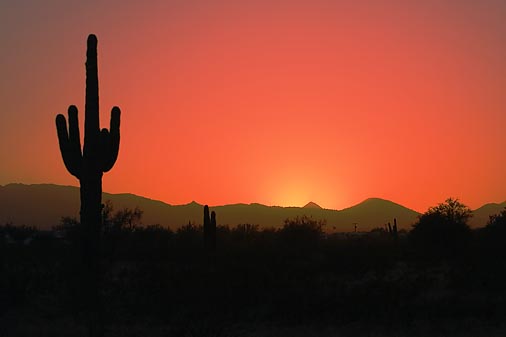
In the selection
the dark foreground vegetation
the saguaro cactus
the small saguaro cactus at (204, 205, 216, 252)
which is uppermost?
the saguaro cactus

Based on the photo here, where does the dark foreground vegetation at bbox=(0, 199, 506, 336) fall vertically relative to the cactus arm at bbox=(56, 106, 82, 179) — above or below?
below

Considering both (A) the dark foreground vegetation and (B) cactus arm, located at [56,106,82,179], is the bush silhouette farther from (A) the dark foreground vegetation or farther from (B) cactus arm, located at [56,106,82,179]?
(B) cactus arm, located at [56,106,82,179]

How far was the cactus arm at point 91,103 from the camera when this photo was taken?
1883 cm

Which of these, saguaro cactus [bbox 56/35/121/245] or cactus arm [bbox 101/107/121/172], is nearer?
saguaro cactus [bbox 56/35/121/245]

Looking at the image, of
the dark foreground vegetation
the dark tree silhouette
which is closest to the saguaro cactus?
the dark tree silhouette

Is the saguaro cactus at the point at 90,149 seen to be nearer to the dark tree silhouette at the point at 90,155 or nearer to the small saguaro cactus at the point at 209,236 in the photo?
the dark tree silhouette at the point at 90,155

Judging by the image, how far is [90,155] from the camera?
1873cm

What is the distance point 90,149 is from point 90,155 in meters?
0.18

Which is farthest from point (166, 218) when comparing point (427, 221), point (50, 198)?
point (427, 221)

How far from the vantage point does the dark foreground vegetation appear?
19.2 metres

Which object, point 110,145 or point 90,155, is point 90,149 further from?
point 110,145

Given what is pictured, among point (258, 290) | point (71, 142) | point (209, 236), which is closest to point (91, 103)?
point (71, 142)

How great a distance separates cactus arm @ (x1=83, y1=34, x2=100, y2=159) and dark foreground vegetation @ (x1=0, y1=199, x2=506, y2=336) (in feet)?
8.46

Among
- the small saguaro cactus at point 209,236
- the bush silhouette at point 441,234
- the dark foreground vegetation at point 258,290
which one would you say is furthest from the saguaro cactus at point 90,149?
the bush silhouette at point 441,234
